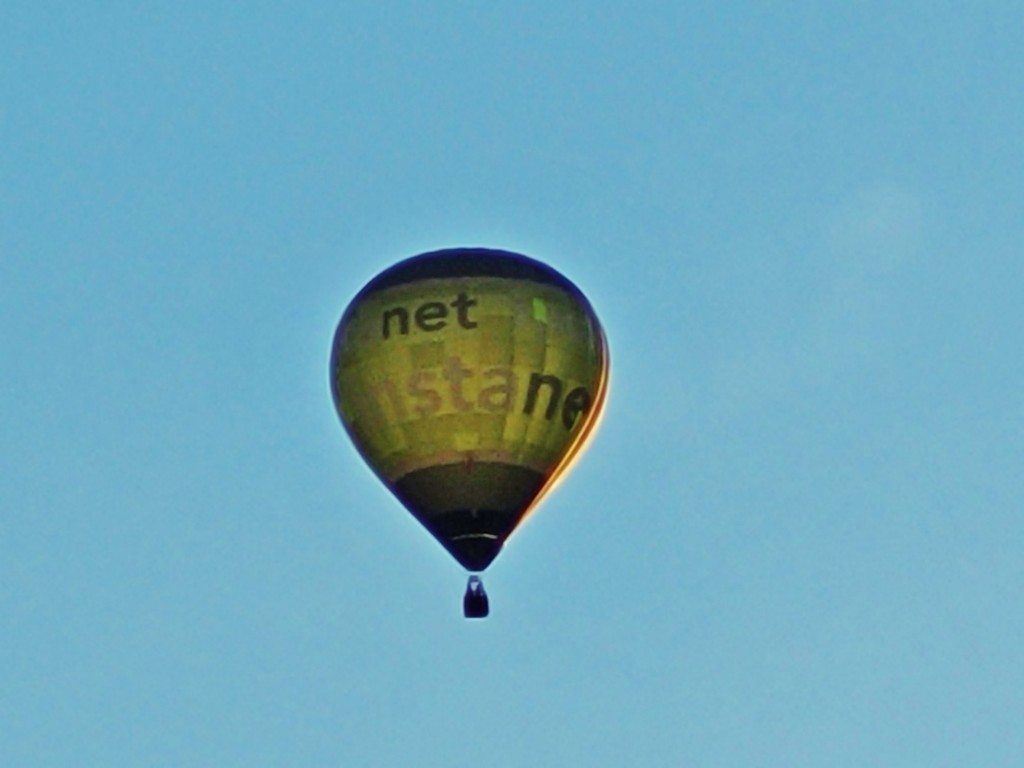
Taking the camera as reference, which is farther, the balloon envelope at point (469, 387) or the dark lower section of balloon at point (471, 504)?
the balloon envelope at point (469, 387)

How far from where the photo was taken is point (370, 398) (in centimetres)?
12000

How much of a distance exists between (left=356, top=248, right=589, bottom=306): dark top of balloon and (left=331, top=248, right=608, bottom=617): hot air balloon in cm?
2

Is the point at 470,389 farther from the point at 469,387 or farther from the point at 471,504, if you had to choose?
the point at 471,504

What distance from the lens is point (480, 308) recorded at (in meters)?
120

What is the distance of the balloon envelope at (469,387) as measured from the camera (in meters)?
119

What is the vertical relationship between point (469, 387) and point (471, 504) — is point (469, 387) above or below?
above

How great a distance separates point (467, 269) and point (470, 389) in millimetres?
1876

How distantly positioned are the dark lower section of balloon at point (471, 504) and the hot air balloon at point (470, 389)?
1 centimetres

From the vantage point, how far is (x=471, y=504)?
119062mm

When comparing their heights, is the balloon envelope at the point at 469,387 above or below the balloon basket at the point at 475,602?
above

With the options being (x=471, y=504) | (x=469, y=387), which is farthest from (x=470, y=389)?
(x=471, y=504)

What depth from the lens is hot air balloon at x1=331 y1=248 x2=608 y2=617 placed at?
119250 mm

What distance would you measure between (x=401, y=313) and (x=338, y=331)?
51.0 inches

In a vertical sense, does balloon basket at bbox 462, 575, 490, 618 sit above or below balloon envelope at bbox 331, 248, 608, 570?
below
